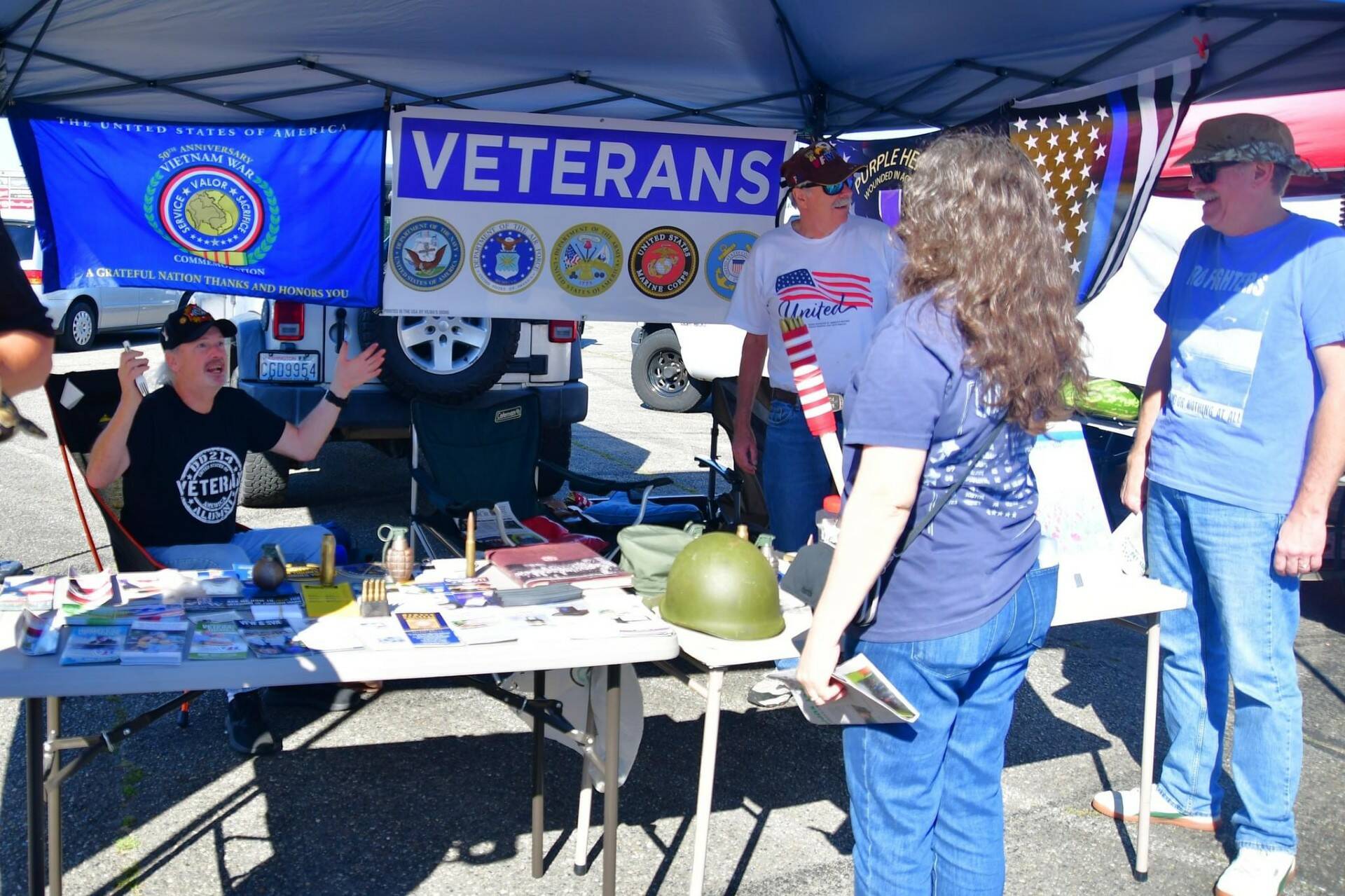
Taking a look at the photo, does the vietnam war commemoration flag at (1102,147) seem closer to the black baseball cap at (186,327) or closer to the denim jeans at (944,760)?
the denim jeans at (944,760)

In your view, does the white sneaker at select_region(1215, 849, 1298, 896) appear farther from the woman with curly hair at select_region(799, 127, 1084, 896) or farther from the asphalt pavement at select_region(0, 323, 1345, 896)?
the woman with curly hair at select_region(799, 127, 1084, 896)

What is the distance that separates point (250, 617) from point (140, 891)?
79 cm

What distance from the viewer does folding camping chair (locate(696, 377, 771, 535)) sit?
4880mm

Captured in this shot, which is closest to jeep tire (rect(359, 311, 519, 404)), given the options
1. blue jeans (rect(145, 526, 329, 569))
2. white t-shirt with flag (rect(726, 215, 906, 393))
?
Result: blue jeans (rect(145, 526, 329, 569))

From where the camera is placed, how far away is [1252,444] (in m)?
2.90

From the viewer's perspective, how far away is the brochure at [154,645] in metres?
2.20

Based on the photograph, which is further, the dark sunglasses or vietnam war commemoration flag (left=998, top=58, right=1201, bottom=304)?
the dark sunglasses

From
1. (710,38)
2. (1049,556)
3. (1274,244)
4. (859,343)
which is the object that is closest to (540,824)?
(1049,556)

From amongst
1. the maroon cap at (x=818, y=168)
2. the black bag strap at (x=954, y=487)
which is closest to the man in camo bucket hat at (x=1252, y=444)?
the maroon cap at (x=818, y=168)

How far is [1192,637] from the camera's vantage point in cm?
319

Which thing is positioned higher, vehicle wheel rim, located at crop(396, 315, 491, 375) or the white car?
vehicle wheel rim, located at crop(396, 315, 491, 375)

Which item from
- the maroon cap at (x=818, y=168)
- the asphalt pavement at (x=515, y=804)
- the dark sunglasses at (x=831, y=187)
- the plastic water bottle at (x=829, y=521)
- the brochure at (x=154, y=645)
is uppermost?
the maroon cap at (x=818, y=168)

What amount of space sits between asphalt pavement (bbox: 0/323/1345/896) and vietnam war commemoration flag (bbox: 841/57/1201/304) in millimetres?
1622

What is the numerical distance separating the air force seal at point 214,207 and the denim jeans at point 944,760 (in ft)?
10.1
